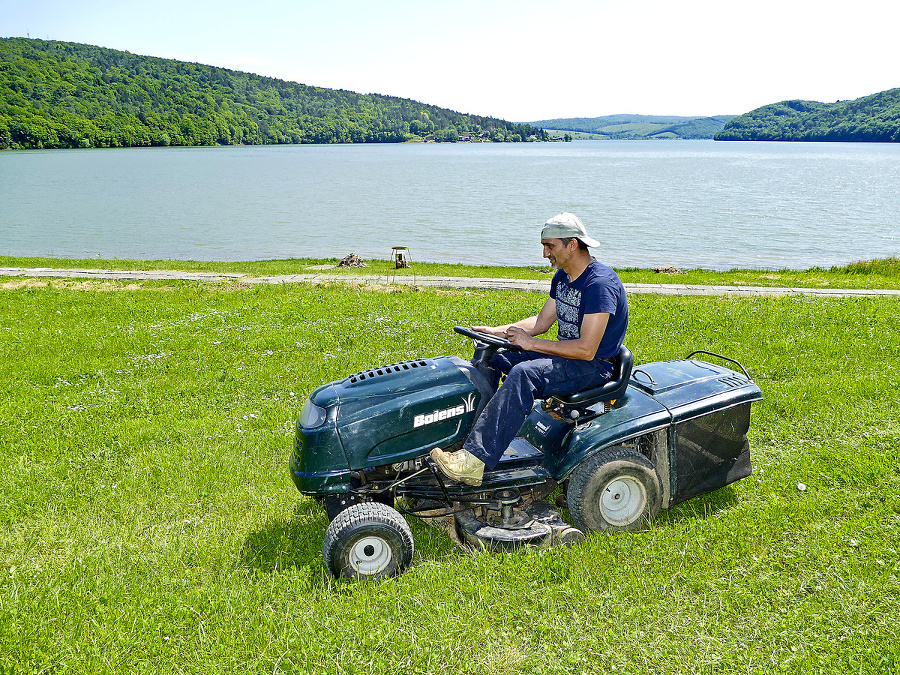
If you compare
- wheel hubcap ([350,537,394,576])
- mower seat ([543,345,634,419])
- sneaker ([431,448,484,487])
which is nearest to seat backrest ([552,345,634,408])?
mower seat ([543,345,634,419])

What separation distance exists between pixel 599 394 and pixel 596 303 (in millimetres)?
664

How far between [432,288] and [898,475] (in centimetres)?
1214

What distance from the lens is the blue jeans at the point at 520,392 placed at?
4.38 metres

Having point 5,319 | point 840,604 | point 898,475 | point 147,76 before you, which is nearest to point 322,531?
point 840,604

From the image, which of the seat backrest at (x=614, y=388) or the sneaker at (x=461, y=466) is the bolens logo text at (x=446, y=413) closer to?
the sneaker at (x=461, y=466)

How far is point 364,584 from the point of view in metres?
4.22

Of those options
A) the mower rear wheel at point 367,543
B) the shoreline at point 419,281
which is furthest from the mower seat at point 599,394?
the shoreline at point 419,281

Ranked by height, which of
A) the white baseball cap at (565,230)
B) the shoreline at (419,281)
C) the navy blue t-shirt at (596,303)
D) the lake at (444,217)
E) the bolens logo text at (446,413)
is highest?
the white baseball cap at (565,230)

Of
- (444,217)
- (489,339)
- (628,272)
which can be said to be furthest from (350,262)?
(444,217)

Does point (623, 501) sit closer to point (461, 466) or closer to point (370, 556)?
point (461, 466)

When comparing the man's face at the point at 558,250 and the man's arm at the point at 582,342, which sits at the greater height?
the man's face at the point at 558,250

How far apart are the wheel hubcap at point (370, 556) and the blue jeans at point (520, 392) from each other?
869 mm

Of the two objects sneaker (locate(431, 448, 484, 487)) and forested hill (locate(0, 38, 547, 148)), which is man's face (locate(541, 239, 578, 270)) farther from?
forested hill (locate(0, 38, 547, 148))

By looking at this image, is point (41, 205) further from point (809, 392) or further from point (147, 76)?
point (147, 76)
